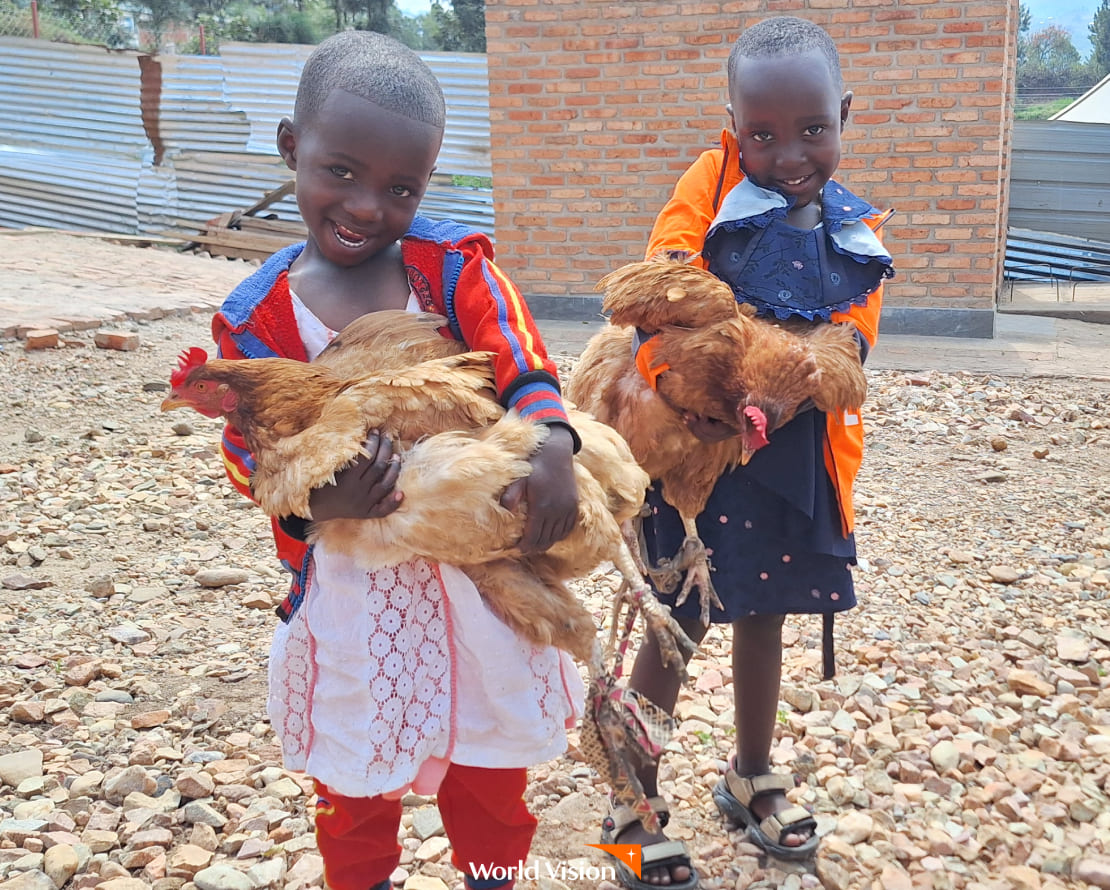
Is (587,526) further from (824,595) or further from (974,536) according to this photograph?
(974,536)

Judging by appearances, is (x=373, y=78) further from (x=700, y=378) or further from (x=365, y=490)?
(x=700, y=378)

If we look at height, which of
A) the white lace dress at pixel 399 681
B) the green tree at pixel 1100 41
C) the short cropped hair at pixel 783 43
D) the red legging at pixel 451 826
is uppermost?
the green tree at pixel 1100 41

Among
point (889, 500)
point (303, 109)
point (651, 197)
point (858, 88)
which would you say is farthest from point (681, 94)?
point (303, 109)

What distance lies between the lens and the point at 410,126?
5.62ft

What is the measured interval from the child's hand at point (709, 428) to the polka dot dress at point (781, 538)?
0.41 feet

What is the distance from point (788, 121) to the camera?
2.19 metres

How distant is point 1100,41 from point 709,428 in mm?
33437

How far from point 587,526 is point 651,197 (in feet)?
23.5

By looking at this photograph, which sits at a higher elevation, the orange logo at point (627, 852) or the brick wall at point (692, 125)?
the brick wall at point (692, 125)

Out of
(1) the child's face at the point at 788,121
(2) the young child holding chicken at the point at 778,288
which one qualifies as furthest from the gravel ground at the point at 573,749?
(1) the child's face at the point at 788,121

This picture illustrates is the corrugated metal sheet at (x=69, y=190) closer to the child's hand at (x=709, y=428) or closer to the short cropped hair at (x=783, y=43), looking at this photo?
the short cropped hair at (x=783, y=43)

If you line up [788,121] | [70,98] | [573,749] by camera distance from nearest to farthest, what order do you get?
[788,121]
[573,749]
[70,98]

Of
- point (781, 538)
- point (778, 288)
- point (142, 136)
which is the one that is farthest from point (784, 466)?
point (142, 136)

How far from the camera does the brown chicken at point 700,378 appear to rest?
7.05ft
